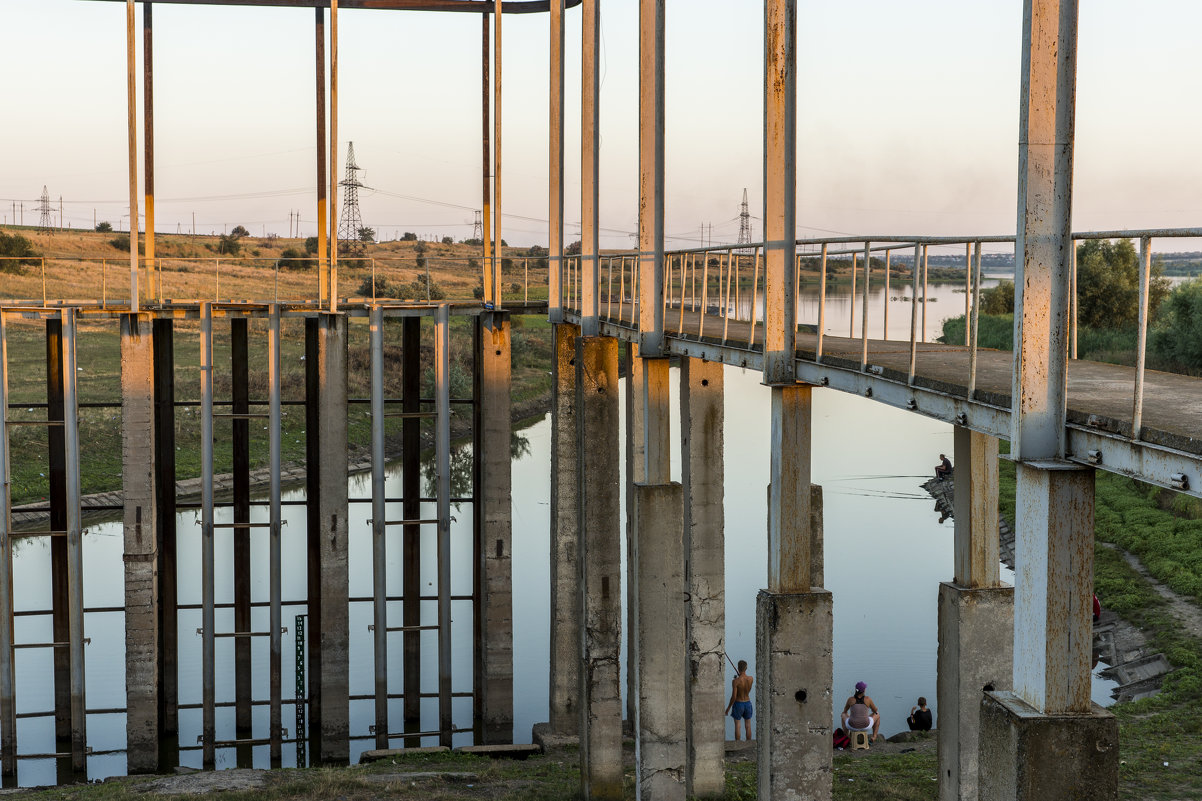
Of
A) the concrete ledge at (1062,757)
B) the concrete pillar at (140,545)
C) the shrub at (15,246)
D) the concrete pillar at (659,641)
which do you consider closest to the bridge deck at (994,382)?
the concrete ledge at (1062,757)

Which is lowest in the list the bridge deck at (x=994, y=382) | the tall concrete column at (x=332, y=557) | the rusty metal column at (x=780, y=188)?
the tall concrete column at (x=332, y=557)

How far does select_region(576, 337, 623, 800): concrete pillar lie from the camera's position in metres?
14.3

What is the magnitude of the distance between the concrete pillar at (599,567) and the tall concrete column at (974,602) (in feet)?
21.2

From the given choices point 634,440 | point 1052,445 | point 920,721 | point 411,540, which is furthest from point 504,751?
point 1052,445

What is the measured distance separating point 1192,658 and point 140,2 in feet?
64.1

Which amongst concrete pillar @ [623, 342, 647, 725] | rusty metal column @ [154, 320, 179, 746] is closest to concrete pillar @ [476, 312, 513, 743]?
concrete pillar @ [623, 342, 647, 725]

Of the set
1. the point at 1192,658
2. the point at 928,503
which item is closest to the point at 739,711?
the point at 1192,658

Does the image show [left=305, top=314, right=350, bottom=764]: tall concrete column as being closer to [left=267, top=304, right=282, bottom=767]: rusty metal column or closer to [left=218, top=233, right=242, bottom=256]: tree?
[left=267, top=304, right=282, bottom=767]: rusty metal column

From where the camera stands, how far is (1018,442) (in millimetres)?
5258

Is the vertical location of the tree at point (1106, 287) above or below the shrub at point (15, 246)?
below

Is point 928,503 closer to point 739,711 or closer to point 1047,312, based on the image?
point 739,711

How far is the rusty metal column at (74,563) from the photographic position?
15.6 meters

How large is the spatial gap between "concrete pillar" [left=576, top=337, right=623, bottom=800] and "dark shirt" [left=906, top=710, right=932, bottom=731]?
17.4 ft

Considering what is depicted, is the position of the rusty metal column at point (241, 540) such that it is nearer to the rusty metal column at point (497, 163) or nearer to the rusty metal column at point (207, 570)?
the rusty metal column at point (207, 570)
